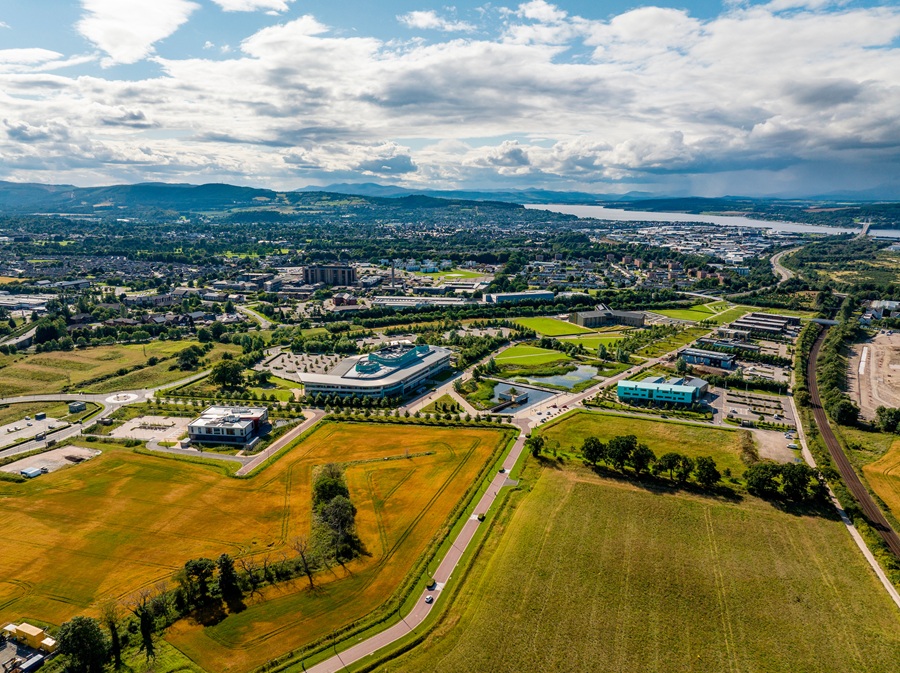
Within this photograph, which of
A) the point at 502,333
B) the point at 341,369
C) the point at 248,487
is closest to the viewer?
the point at 248,487

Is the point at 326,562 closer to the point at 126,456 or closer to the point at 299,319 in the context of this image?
the point at 126,456

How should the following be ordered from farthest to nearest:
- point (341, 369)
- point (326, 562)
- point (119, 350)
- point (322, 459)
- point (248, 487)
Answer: point (119, 350), point (341, 369), point (322, 459), point (248, 487), point (326, 562)

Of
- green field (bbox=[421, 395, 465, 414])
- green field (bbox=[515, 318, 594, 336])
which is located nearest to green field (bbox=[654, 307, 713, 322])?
green field (bbox=[515, 318, 594, 336])

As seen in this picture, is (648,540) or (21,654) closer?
(21,654)

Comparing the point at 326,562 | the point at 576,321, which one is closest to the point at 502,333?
the point at 576,321
